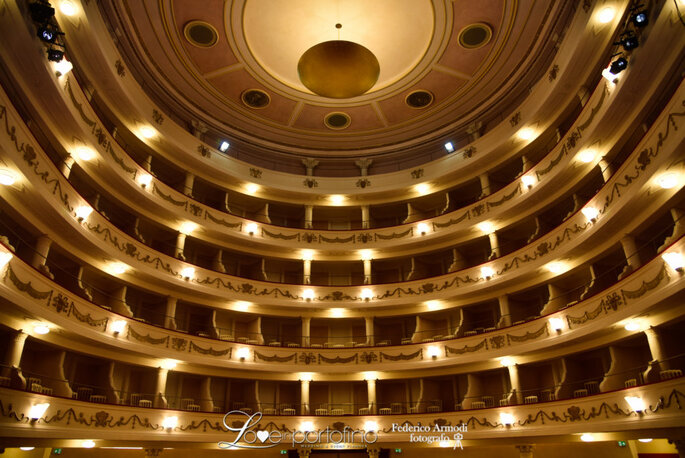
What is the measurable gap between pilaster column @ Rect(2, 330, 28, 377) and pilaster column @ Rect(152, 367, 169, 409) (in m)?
5.50

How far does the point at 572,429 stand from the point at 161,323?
1624cm

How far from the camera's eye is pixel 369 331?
22.8 m

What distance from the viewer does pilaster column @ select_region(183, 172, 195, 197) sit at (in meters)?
23.3

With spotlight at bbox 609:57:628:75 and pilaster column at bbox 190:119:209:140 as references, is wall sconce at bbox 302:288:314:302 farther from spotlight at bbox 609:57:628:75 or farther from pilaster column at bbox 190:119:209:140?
spotlight at bbox 609:57:628:75

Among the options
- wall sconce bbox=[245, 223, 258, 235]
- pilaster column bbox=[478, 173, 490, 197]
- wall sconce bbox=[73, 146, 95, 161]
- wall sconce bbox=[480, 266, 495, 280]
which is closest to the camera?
wall sconce bbox=[73, 146, 95, 161]

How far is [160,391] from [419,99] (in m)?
18.6

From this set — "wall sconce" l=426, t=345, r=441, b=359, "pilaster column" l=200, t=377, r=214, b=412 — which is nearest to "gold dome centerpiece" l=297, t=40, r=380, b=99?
"wall sconce" l=426, t=345, r=441, b=359

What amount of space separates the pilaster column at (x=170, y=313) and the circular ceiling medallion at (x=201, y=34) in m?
11.5

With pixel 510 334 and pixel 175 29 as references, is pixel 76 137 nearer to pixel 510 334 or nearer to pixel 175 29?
pixel 175 29

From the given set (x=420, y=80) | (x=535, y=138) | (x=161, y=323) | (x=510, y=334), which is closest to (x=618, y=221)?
(x=510, y=334)

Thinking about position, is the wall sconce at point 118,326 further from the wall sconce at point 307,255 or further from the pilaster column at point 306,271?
the wall sconce at point 307,255

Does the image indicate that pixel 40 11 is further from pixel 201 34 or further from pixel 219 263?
pixel 219 263

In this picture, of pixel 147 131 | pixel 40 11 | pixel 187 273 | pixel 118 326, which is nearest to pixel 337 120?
pixel 147 131

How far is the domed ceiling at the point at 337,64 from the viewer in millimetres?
19891
